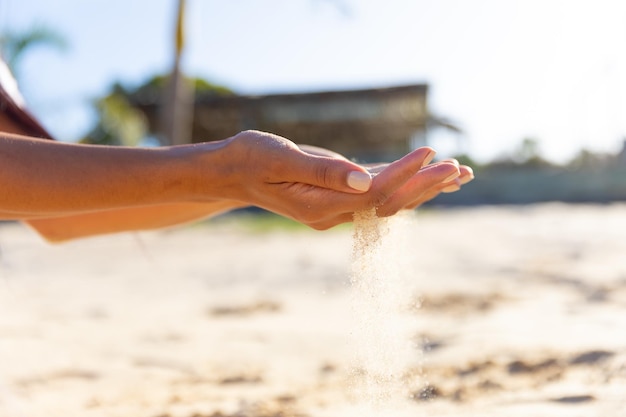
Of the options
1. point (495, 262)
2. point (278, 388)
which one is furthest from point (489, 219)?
point (278, 388)

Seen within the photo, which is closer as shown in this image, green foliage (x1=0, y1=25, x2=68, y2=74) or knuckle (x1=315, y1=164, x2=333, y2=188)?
knuckle (x1=315, y1=164, x2=333, y2=188)

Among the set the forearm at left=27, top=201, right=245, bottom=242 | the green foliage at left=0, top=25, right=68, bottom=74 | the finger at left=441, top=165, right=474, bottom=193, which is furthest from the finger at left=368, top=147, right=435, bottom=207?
the green foliage at left=0, top=25, right=68, bottom=74

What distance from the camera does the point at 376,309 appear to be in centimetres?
167

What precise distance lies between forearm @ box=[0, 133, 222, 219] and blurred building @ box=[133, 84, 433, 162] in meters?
15.8

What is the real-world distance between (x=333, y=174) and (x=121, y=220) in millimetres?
1097

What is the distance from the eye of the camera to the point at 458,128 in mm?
19250

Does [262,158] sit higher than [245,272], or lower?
lower

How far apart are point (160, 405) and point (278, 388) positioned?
46cm

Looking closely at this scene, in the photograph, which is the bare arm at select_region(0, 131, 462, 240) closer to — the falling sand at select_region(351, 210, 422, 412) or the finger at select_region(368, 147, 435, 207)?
the finger at select_region(368, 147, 435, 207)

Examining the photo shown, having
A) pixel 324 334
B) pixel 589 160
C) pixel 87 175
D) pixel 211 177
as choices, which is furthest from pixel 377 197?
pixel 589 160

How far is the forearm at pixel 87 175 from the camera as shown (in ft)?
4.65

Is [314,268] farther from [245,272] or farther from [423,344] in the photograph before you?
[423,344]

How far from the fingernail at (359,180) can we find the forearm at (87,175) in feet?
0.98

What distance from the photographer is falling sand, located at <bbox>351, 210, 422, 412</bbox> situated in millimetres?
1635
